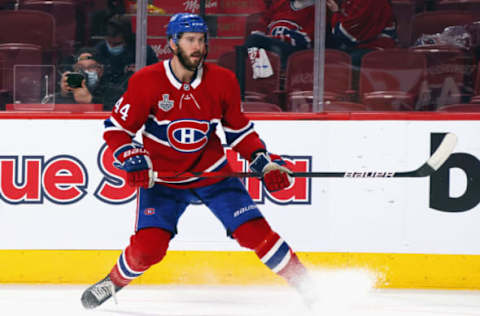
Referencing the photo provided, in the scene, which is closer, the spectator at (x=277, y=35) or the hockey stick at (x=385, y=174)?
the hockey stick at (x=385, y=174)

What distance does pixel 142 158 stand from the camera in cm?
293

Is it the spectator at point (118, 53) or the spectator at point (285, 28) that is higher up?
the spectator at point (285, 28)

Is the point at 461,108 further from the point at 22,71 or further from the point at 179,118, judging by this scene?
the point at 22,71

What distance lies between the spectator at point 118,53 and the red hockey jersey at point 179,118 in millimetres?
887

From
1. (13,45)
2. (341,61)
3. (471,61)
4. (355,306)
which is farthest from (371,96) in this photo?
(13,45)

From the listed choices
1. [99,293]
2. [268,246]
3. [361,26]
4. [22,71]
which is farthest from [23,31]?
[268,246]

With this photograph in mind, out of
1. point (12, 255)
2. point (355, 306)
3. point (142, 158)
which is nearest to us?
point (142, 158)

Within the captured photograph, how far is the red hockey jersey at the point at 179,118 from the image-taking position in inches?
118

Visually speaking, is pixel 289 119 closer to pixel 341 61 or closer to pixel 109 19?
pixel 341 61

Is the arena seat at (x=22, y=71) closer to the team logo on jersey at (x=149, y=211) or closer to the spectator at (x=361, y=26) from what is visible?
the team logo on jersey at (x=149, y=211)

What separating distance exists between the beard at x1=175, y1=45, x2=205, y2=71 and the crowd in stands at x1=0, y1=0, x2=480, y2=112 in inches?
36.2

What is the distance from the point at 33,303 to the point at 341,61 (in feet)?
5.96

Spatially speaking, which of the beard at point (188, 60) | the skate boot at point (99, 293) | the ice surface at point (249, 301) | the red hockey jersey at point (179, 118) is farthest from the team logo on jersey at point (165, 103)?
the ice surface at point (249, 301)

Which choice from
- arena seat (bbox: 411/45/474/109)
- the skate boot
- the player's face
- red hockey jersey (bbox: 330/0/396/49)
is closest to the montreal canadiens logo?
the player's face
